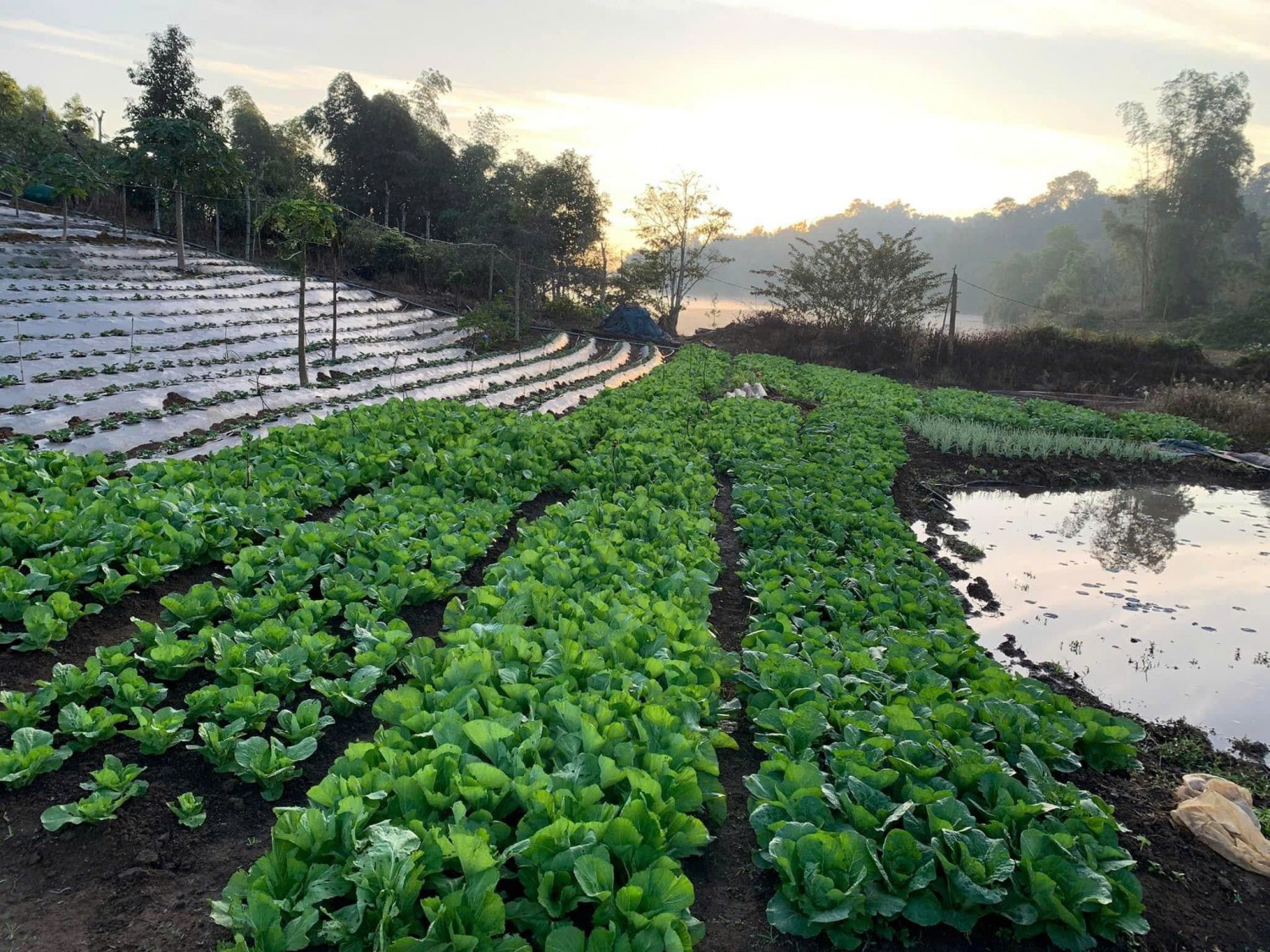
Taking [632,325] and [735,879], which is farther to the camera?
[632,325]

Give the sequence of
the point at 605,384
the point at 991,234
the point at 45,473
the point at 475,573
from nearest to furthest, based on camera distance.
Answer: the point at 475,573
the point at 45,473
the point at 605,384
the point at 991,234

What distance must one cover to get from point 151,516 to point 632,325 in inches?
1129

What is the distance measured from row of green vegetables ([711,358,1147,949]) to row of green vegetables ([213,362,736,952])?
43 centimetres

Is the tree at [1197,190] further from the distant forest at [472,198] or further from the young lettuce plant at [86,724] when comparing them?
the young lettuce plant at [86,724]

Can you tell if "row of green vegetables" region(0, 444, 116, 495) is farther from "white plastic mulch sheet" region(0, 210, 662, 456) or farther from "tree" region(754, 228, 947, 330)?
"tree" region(754, 228, 947, 330)

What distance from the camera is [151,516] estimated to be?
6109mm

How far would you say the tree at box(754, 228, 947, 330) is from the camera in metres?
32.2

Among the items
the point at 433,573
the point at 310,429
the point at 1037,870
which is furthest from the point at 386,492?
the point at 1037,870

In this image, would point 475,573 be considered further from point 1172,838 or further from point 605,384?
point 605,384

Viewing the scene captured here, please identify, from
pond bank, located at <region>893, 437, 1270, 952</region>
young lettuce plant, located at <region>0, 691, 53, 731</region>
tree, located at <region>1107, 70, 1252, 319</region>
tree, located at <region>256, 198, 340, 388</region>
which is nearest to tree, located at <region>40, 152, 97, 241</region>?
tree, located at <region>256, 198, 340, 388</region>

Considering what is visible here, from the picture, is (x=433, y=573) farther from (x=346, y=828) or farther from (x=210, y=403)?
(x=210, y=403)

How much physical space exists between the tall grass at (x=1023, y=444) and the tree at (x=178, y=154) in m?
22.8

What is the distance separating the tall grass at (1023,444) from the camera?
13.9 meters

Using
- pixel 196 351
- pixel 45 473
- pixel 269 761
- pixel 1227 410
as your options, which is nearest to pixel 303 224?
pixel 196 351
